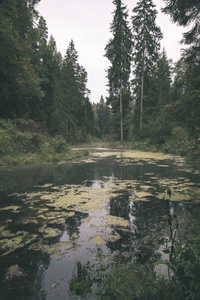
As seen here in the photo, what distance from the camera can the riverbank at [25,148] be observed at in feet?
35.8

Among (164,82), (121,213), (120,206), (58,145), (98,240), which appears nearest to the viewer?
(98,240)

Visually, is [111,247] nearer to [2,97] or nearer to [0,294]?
[0,294]

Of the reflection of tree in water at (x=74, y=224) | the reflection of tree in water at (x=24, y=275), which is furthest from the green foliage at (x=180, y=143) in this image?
the reflection of tree in water at (x=24, y=275)

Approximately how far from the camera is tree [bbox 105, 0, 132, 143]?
22.3m

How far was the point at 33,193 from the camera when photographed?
17.7ft

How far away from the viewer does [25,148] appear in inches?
494

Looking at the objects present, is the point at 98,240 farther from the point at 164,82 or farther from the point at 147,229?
the point at 164,82

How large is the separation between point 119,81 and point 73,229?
2353 cm

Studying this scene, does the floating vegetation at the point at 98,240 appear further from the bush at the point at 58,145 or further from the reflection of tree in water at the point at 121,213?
the bush at the point at 58,145

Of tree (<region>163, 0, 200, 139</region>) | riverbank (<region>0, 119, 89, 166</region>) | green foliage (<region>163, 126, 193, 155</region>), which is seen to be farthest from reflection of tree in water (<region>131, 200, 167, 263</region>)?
riverbank (<region>0, 119, 89, 166</region>)

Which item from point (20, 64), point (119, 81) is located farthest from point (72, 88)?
point (20, 64)

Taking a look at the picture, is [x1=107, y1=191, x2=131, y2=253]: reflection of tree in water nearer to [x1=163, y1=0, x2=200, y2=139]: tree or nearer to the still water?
the still water

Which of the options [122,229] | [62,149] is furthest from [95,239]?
[62,149]

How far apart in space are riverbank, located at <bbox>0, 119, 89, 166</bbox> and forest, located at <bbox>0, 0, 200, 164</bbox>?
0.30ft
